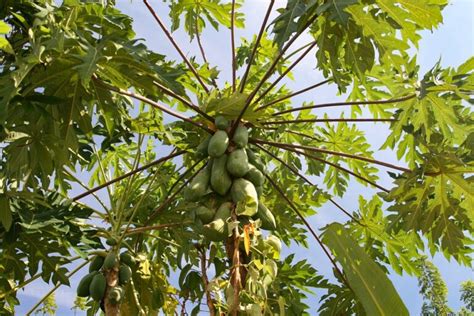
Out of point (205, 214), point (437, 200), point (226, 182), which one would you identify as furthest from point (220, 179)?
point (437, 200)

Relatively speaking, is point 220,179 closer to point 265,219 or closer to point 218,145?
point 218,145

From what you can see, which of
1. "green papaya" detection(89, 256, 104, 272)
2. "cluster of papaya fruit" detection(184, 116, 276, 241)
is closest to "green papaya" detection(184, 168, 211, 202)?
"cluster of papaya fruit" detection(184, 116, 276, 241)

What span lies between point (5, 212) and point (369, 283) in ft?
8.72

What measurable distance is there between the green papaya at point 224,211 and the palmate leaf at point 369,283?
1.63m

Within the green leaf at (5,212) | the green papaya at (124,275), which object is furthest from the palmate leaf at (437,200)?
the green leaf at (5,212)

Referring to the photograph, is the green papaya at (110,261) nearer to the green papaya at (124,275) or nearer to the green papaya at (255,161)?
the green papaya at (124,275)

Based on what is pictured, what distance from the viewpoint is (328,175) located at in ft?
15.1

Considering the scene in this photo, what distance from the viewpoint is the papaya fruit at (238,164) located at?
8.75 feet

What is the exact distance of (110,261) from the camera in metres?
3.27

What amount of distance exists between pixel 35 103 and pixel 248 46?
2.59 m

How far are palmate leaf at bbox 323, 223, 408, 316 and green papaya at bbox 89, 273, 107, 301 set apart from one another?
2.55 metres

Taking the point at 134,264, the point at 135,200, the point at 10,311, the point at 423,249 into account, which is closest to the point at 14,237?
the point at 134,264

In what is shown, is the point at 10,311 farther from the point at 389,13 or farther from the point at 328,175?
the point at 389,13

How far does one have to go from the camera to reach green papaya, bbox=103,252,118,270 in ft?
10.7
